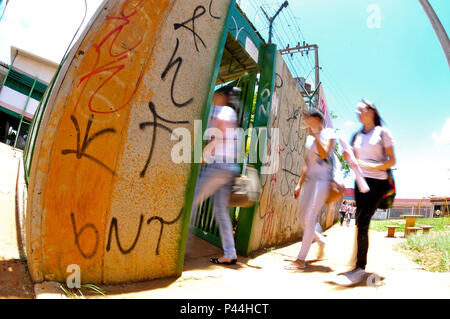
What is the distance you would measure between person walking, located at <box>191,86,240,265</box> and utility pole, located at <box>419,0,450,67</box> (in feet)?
19.4

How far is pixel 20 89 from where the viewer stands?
15.7 m

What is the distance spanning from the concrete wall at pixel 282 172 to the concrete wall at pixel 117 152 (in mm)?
1826

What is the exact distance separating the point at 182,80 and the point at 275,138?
2.23 m

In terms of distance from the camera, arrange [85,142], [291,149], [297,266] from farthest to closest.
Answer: [291,149] < [297,266] < [85,142]

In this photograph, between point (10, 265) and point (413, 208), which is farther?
point (413, 208)

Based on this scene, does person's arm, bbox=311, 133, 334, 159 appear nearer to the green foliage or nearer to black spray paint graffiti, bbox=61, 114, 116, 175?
black spray paint graffiti, bbox=61, 114, 116, 175

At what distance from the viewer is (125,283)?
2068 millimetres

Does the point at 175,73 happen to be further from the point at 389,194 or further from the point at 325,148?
the point at 389,194

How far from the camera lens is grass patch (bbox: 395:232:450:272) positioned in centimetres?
290

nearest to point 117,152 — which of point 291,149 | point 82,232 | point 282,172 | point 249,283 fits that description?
point 82,232

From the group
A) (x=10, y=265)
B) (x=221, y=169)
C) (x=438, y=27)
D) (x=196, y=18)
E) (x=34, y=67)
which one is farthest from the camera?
(x=34, y=67)

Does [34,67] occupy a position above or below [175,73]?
above

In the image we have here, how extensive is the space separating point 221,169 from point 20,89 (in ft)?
62.3
